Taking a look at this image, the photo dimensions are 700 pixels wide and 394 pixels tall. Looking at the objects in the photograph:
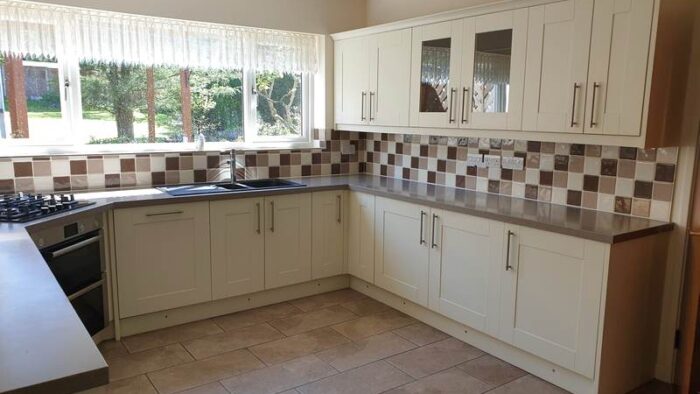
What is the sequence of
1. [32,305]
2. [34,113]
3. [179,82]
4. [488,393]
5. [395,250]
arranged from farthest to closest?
[179,82] → [395,250] → [34,113] → [488,393] → [32,305]

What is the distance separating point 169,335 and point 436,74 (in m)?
2.35

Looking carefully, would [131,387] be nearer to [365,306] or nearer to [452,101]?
[365,306]

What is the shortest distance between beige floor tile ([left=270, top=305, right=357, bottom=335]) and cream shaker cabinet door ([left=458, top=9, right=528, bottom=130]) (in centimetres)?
150

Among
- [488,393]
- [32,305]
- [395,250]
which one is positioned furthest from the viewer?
[395,250]

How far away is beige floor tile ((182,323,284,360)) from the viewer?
3.06 meters

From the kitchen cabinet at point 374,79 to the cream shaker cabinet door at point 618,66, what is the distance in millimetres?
1329

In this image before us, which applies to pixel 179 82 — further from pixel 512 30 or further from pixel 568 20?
pixel 568 20

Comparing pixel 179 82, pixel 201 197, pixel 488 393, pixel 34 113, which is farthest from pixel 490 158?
pixel 34 113

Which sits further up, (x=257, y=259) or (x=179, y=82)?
(x=179, y=82)

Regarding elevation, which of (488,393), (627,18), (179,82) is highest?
(627,18)

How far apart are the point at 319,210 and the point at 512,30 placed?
1776 millimetres

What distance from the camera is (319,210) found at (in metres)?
3.86

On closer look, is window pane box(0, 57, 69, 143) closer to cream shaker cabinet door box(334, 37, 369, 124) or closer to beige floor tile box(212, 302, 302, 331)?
beige floor tile box(212, 302, 302, 331)

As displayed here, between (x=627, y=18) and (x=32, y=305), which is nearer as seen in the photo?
(x=32, y=305)
